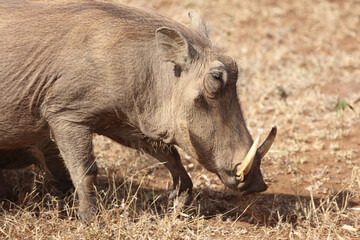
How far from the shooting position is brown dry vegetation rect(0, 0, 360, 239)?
3588 millimetres

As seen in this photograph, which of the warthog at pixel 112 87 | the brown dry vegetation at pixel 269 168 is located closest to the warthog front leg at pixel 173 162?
the brown dry vegetation at pixel 269 168

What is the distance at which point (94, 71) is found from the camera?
343 centimetres

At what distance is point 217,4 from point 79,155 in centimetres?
Result: 570

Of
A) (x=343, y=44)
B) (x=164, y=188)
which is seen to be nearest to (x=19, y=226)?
(x=164, y=188)

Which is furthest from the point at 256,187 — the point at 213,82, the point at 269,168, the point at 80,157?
the point at 269,168

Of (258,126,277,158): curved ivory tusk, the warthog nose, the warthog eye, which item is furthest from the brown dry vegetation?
the warthog eye

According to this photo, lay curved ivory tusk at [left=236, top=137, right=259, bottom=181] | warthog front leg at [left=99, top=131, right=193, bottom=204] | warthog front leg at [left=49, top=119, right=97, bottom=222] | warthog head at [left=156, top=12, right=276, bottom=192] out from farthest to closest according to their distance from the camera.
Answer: warthog front leg at [left=99, top=131, right=193, bottom=204], warthog front leg at [left=49, top=119, right=97, bottom=222], warthog head at [left=156, top=12, right=276, bottom=192], curved ivory tusk at [left=236, top=137, right=259, bottom=181]

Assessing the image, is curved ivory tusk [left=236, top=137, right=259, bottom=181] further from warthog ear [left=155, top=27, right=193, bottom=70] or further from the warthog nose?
warthog ear [left=155, top=27, right=193, bottom=70]

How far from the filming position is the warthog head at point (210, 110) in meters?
3.40

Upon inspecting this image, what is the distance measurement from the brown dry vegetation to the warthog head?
377 millimetres

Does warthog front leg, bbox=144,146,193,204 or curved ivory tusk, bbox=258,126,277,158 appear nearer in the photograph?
curved ivory tusk, bbox=258,126,277,158

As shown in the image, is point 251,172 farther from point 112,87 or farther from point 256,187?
point 112,87

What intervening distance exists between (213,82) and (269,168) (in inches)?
65.1

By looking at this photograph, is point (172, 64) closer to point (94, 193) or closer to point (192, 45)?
point (192, 45)
